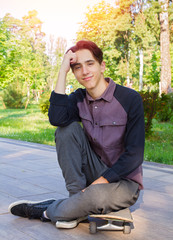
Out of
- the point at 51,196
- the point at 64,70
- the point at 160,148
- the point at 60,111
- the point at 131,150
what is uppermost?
the point at 64,70

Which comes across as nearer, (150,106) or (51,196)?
(51,196)

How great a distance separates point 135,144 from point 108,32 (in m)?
28.7

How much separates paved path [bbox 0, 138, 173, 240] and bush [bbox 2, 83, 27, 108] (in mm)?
25168

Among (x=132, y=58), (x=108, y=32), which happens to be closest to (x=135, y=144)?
(x=108, y=32)

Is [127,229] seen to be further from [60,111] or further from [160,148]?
[160,148]

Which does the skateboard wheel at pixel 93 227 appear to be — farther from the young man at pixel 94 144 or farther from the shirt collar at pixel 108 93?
the shirt collar at pixel 108 93

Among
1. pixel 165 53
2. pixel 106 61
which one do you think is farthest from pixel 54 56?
pixel 165 53

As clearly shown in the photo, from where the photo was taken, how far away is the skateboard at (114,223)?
2666 millimetres

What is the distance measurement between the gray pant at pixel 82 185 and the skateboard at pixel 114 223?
41 millimetres

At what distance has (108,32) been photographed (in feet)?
99.6

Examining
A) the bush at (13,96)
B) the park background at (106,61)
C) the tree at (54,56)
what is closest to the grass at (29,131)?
the park background at (106,61)

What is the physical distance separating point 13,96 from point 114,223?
30214mm

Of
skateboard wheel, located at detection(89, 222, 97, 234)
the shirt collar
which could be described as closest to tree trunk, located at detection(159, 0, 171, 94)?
the shirt collar

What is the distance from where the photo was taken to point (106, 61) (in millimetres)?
34812
